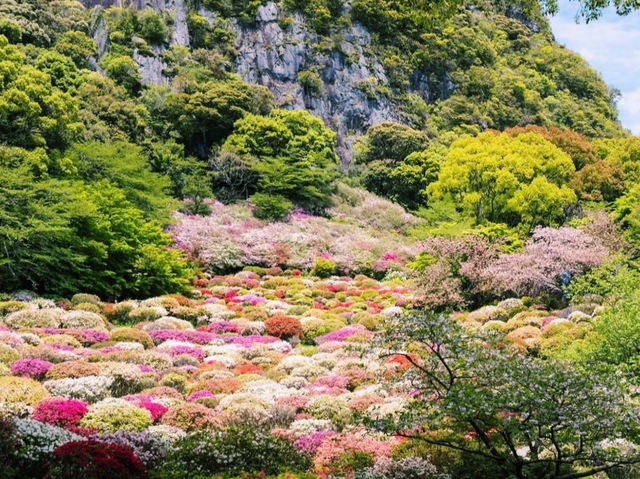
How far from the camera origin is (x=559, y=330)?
52.0 feet

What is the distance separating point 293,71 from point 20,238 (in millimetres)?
48263

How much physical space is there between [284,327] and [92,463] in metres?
13.9

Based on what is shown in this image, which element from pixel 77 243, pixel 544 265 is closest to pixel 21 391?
pixel 77 243

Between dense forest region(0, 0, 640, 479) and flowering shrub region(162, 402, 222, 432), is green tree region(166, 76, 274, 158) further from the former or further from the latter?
flowering shrub region(162, 402, 222, 432)

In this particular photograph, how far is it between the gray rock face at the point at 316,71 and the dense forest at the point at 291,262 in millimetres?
292

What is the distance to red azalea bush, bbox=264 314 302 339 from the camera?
19.7m

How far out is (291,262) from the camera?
3266cm

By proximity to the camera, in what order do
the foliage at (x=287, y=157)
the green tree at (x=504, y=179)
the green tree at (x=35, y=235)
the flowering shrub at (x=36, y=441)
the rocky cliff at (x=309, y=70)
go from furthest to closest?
the rocky cliff at (x=309, y=70) → the foliage at (x=287, y=157) → the green tree at (x=504, y=179) → the green tree at (x=35, y=235) → the flowering shrub at (x=36, y=441)

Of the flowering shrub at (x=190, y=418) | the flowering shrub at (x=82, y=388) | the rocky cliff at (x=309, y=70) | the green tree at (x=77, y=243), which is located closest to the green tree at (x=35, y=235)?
the green tree at (x=77, y=243)

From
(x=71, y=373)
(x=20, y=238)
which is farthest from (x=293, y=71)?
(x=71, y=373)

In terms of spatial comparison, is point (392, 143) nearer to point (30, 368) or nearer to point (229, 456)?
point (30, 368)

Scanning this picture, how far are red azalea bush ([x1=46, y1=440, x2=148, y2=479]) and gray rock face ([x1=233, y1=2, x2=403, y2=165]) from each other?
5311cm

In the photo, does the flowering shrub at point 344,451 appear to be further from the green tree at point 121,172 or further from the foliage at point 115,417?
the green tree at point 121,172

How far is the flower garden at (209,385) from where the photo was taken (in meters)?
7.32
